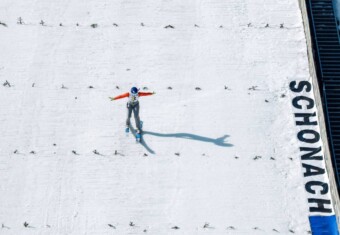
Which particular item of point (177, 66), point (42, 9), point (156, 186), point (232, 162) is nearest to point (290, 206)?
point (232, 162)

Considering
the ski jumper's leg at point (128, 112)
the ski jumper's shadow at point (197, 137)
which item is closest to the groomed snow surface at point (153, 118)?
the ski jumper's shadow at point (197, 137)

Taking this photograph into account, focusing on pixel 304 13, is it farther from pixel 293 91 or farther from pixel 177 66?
pixel 177 66

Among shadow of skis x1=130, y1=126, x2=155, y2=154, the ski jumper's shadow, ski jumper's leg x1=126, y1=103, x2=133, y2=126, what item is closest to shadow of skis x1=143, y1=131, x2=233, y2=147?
the ski jumper's shadow

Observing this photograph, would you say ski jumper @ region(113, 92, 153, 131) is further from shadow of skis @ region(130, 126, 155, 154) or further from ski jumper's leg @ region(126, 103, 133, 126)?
shadow of skis @ region(130, 126, 155, 154)

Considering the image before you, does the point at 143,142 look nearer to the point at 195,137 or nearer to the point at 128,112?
the point at 128,112

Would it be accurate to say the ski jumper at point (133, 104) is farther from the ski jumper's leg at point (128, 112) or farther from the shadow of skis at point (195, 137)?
the shadow of skis at point (195, 137)

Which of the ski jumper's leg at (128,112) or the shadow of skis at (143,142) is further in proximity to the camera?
the shadow of skis at (143,142)

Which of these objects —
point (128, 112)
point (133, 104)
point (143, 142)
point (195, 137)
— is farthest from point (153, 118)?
point (133, 104)

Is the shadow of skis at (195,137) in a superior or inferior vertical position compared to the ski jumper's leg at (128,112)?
inferior
